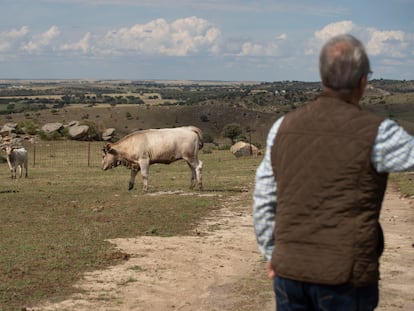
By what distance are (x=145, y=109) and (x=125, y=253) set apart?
83.1m

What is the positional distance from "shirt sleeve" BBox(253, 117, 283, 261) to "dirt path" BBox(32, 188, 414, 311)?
15.0 ft

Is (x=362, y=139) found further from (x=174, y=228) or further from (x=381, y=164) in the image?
(x=174, y=228)

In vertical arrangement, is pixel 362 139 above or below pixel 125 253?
above

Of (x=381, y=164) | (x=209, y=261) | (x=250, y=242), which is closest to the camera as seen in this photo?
(x=381, y=164)

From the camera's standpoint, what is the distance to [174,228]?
14234 millimetres

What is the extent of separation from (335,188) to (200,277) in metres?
6.48

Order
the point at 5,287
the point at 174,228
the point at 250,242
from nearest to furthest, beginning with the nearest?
1. the point at 5,287
2. the point at 250,242
3. the point at 174,228

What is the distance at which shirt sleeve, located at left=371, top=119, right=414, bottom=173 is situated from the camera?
12.2 feet

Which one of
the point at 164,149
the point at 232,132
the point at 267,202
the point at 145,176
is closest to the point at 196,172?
the point at 164,149

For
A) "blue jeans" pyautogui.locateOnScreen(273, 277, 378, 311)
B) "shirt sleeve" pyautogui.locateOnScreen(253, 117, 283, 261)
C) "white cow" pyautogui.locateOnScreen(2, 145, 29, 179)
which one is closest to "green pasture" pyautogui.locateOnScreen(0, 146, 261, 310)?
"white cow" pyautogui.locateOnScreen(2, 145, 29, 179)

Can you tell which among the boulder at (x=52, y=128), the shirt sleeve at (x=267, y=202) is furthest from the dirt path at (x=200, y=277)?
the boulder at (x=52, y=128)

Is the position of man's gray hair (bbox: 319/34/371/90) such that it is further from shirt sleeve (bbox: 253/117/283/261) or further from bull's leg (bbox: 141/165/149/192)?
bull's leg (bbox: 141/165/149/192)

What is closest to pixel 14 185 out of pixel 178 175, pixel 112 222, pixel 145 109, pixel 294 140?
pixel 178 175

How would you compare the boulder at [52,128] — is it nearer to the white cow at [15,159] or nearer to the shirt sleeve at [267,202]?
the white cow at [15,159]
